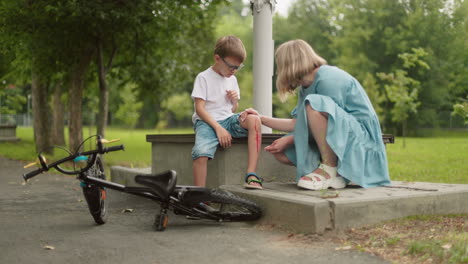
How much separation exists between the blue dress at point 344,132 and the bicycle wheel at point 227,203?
0.52m

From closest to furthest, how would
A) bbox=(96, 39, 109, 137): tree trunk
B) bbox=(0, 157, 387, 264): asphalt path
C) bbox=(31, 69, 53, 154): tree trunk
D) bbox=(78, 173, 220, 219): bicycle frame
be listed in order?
bbox=(0, 157, 387, 264): asphalt path
bbox=(78, 173, 220, 219): bicycle frame
bbox=(96, 39, 109, 137): tree trunk
bbox=(31, 69, 53, 154): tree trunk

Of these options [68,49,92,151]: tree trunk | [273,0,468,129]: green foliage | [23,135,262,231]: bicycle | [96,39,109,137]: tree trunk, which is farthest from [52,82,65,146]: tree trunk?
[23,135,262,231]: bicycle

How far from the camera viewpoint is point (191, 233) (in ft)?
12.3

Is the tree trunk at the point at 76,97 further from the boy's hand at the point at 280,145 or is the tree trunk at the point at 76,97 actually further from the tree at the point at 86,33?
the boy's hand at the point at 280,145

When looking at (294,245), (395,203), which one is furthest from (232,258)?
(395,203)

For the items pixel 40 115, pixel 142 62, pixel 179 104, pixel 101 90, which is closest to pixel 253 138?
pixel 101 90

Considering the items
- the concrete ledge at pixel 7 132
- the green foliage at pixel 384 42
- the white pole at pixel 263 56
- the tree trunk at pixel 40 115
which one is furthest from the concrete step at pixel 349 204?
the concrete ledge at pixel 7 132

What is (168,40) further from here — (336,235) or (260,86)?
(336,235)

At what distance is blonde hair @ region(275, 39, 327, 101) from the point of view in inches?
165

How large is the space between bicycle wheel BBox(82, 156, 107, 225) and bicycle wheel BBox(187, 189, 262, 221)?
28.7 inches

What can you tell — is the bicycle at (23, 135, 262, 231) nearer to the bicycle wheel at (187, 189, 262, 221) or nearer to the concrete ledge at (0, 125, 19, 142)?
the bicycle wheel at (187, 189, 262, 221)

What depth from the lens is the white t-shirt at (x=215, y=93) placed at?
4.72 meters

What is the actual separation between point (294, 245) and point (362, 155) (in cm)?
112

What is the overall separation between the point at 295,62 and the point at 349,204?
129cm
